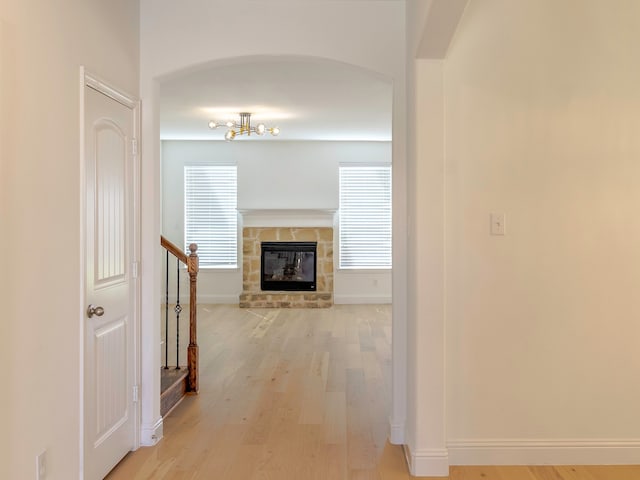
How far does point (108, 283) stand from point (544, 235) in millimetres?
2478

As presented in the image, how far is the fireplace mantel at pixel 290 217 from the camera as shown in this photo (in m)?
9.62

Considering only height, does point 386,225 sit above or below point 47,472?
above

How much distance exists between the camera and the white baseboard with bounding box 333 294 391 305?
31.9 feet

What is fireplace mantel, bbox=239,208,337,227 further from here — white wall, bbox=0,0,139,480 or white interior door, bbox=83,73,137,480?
white wall, bbox=0,0,139,480

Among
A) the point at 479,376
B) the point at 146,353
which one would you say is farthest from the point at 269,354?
the point at 479,376

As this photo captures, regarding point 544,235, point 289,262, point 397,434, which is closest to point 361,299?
point 289,262

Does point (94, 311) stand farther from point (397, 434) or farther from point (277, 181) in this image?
point (277, 181)

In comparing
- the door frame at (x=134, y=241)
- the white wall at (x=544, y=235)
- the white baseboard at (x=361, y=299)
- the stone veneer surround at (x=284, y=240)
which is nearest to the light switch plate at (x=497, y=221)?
the white wall at (x=544, y=235)

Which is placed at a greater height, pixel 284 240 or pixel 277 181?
pixel 277 181

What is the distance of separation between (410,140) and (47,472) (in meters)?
2.50

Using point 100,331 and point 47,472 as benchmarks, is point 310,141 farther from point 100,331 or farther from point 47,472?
point 47,472

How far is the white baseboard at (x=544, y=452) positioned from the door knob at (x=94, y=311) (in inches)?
81.6

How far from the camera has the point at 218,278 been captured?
9.80m

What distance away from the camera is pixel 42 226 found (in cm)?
238
